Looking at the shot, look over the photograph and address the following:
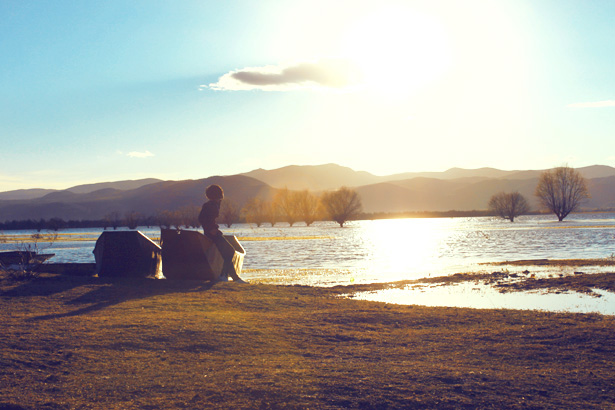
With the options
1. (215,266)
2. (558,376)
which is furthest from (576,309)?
(215,266)

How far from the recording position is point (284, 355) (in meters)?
7.31

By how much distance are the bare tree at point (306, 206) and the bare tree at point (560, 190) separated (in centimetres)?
4993

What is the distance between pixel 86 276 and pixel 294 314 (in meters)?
6.60

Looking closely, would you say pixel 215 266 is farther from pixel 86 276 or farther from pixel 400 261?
pixel 400 261

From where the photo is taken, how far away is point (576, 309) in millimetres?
12094

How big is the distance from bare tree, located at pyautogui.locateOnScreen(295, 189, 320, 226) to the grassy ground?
378 feet

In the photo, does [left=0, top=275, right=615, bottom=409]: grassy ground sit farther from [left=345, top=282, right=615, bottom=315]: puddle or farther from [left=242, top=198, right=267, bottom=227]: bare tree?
[left=242, top=198, right=267, bottom=227]: bare tree

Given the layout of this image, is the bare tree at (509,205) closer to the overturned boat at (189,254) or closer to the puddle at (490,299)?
the puddle at (490,299)

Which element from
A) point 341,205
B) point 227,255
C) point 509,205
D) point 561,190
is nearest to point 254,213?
point 341,205

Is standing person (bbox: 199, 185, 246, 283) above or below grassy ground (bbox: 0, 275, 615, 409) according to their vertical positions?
above

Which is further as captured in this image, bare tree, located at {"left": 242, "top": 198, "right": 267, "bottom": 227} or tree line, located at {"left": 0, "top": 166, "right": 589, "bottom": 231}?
bare tree, located at {"left": 242, "top": 198, "right": 267, "bottom": 227}

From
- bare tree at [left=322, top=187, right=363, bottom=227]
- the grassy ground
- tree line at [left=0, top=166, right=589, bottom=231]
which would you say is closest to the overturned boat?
the grassy ground

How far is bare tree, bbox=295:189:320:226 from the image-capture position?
127m

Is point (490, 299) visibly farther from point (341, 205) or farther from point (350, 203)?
point (341, 205)
